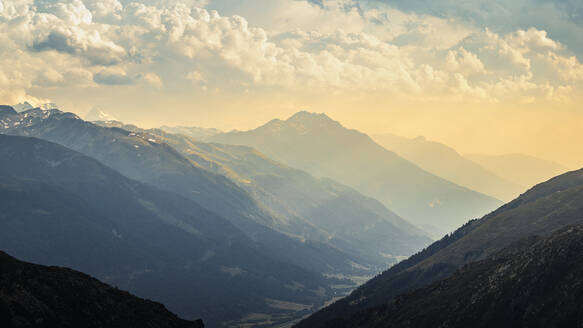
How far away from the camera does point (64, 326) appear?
439 feet

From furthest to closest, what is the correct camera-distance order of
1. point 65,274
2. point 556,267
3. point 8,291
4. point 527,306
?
1. point 556,267
2. point 527,306
3. point 65,274
4. point 8,291

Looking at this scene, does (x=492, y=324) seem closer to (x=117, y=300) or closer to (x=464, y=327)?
(x=464, y=327)

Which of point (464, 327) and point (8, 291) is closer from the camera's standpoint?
point (8, 291)

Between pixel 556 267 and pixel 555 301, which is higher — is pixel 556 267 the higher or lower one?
the higher one

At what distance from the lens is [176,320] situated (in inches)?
7170

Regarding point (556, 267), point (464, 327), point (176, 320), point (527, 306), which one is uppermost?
point (556, 267)

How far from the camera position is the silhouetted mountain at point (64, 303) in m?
129

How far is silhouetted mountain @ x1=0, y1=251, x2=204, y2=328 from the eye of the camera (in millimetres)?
128625

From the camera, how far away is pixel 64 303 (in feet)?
480

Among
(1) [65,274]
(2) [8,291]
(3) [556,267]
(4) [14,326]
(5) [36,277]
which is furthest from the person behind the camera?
(3) [556,267]

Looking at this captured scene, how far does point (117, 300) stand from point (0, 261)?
3889cm

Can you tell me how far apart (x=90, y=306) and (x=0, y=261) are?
3160 cm

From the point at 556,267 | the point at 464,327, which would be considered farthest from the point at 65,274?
the point at 556,267

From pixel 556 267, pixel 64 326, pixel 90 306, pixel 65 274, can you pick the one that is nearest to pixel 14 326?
pixel 64 326
